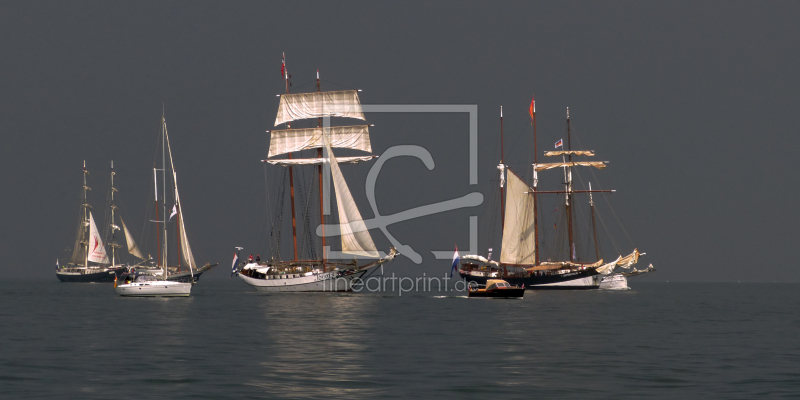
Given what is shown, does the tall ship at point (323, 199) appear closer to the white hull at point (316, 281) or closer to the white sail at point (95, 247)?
the white hull at point (316, 281)

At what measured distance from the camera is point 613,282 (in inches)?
5369

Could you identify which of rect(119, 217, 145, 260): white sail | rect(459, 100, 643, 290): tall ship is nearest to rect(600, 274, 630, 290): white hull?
rect(459, 100, 643, 290): tall ship

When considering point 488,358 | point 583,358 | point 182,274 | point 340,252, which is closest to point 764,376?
point 583,358

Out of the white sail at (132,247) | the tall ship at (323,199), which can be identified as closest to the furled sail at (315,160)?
the tall ship at (323,199)

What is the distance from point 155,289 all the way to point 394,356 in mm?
62853

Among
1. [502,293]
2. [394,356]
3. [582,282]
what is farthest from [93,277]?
[394,356]

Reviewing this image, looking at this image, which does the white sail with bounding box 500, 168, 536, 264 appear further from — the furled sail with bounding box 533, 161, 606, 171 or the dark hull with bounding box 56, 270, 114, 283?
the dark hull with bounding box 56, 270, 114, 283

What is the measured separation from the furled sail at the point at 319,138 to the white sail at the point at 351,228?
15.8 meters

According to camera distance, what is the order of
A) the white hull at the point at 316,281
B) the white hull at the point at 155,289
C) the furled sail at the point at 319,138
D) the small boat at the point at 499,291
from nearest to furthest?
the small boat at the point at 499,291
the white hull at the point at 155,289
the white hull at the point at 316,281
the furled sail at the point at 319,138

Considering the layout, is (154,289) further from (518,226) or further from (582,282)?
(582,282)

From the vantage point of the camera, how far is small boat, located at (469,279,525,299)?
3733 inches

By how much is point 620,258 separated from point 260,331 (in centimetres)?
8799

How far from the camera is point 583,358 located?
4059 centimetres

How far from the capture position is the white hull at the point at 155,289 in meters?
98.1
